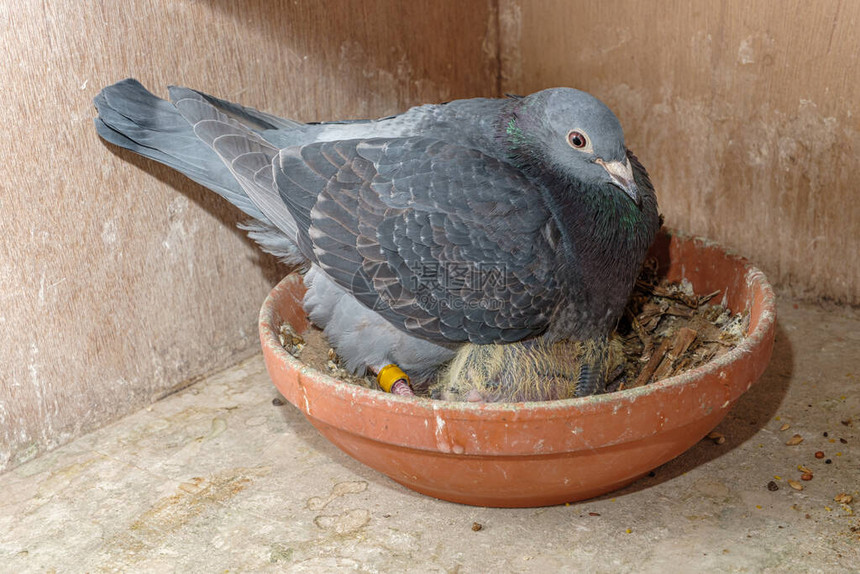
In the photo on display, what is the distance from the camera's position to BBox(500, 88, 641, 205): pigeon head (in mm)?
2152

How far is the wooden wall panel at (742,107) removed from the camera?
287cm

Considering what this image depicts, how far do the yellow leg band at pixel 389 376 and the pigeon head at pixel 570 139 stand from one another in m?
0.68

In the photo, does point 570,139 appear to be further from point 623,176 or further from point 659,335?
point 659,335

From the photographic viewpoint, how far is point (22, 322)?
2.41 metres

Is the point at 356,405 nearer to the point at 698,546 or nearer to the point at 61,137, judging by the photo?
the point at 698,546

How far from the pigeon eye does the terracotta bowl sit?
64 cm

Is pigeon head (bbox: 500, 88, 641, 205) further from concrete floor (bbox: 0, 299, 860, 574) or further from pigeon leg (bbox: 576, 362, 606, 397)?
concrete floor (bbox: 0, 299, 860, 574)

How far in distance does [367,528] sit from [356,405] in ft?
1.30

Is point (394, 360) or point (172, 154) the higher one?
point (172, 154)

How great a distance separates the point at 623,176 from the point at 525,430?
0.74 m

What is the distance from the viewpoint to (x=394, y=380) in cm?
240

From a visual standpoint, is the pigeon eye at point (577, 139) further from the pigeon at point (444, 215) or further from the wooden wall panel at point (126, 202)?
the wooden wall panel at point (126, 202)

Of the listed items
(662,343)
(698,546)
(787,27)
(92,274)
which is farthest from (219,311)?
(787,27)

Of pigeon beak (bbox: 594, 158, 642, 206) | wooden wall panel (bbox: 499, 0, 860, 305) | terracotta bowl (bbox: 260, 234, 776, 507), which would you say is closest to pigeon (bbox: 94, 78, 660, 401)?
pigeon beak (bbox: 594, 158, 642, 206)
